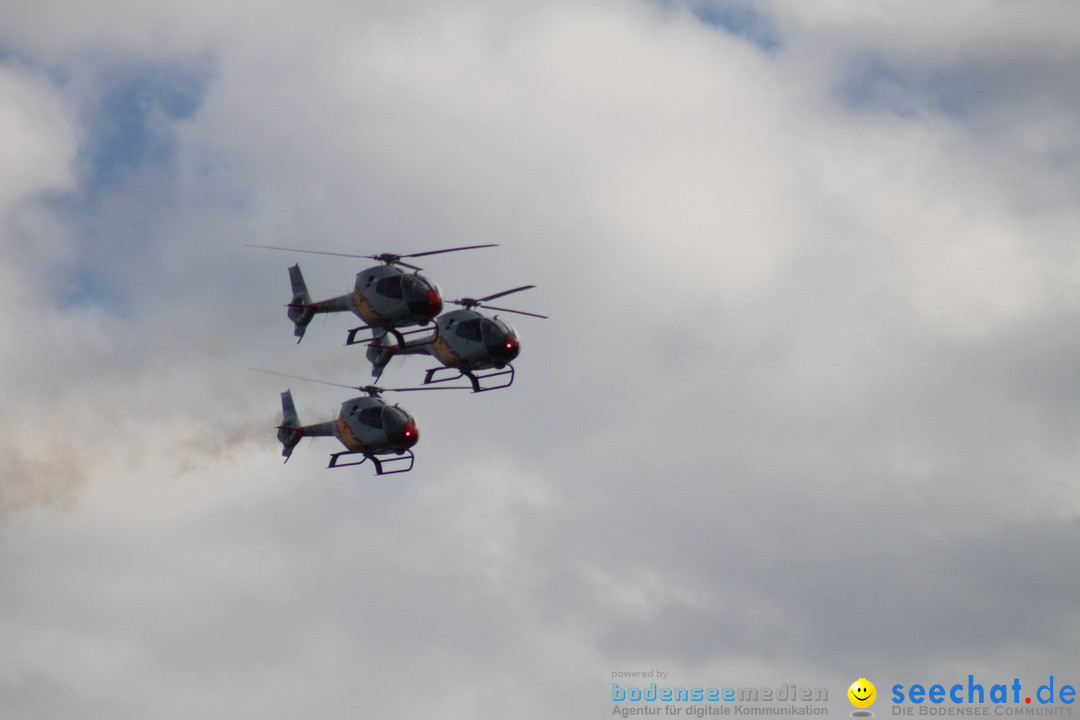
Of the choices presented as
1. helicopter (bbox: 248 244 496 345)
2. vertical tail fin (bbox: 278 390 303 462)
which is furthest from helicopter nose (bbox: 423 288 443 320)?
vertical tail fin (bbox: 278 390 303 462)

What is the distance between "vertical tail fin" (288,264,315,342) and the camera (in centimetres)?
10306

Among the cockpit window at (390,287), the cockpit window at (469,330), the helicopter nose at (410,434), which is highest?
the cockpit window at (390,287)

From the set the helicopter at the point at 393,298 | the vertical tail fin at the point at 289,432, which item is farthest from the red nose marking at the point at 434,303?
the vertical tail fin at the point at 289,432

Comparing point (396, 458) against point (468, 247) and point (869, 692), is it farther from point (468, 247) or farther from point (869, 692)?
point (869, 692)

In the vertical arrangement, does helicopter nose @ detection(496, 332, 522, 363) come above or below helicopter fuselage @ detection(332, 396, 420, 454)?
above

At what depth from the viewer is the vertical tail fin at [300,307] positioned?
103m

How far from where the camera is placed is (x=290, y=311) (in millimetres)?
103750

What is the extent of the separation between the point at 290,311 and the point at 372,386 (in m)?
7.40

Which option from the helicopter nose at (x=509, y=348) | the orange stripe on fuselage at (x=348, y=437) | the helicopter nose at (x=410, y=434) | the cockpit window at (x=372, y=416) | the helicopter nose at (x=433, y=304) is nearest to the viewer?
the helicopter nose at (x=433, y=304)

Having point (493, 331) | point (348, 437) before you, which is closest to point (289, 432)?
point (348, 437)

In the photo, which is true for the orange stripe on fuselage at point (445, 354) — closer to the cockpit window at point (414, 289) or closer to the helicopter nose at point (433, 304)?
the helicopter nose at point (433, 304)

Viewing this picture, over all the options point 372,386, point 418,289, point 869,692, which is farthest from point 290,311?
point 869,692

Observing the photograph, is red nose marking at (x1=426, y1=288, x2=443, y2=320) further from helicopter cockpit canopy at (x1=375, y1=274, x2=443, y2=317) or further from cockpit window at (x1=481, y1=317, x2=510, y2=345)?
cockpit window at (x1=481, y1=317, x2=510, y2=345)

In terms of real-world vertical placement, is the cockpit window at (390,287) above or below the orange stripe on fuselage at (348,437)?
above
